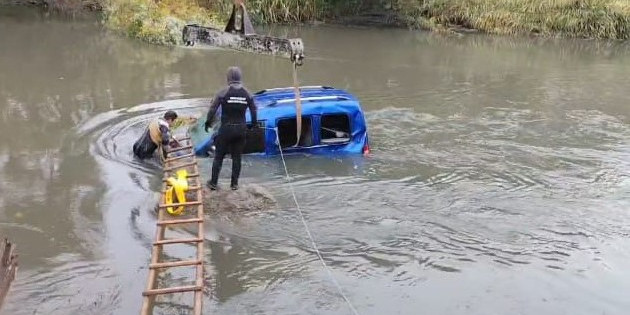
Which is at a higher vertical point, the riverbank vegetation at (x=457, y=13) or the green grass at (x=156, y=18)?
the riverbank vegetation at (x=457, y=13)

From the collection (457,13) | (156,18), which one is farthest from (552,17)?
(156,18)

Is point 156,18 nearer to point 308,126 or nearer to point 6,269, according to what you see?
point 308,126

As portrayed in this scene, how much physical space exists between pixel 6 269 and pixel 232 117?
3.49 metres

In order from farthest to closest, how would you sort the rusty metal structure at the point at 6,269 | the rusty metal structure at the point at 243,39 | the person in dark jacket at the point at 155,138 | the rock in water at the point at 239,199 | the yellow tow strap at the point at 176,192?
the person in dark jacket at the point at 155,138 → the rock in water at the point at 239,199 → the rusty metal structure at the point at 243,39 → the yellow tow strap at the point at 176,192 → the rusty metal structure at the point at 6,269

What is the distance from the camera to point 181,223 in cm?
753

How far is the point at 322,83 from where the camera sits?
1852 cm

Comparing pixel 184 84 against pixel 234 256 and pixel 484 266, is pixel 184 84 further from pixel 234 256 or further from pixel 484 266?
pixel 484 266

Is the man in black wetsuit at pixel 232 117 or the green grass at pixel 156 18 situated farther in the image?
the green grass at pixel 156 18

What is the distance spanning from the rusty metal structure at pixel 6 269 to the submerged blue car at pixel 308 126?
4360 mm

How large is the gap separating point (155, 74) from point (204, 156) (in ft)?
27.3

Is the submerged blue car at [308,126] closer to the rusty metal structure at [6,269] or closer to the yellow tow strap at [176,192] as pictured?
the yellow tow strap at [176,192]

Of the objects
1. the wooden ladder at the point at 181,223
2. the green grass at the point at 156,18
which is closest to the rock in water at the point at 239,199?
the wooden ladder at the point at 181,223

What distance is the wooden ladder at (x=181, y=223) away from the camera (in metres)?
5.88

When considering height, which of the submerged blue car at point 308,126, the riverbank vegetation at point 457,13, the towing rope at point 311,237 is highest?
the riverbank vegetation at point 457,13
